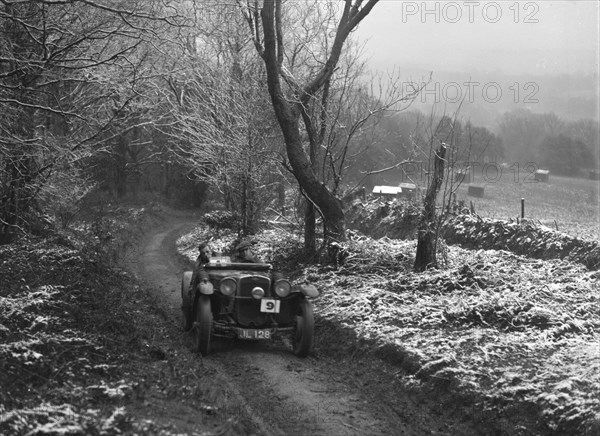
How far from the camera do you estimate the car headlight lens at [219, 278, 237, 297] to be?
383 inches

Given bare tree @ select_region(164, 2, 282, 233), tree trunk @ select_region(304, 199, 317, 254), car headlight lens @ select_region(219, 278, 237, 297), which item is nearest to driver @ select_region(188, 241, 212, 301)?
car headlight lens @ select_region(219, 278, 237, 297)

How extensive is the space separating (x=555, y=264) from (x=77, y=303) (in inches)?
375

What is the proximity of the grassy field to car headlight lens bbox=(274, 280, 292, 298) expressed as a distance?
667 inches

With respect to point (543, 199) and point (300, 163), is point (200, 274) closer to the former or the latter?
point (300, 163)

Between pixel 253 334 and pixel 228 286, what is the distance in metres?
0.85

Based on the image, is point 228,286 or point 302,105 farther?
point 302,105

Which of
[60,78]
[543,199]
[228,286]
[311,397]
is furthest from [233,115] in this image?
[543,199]

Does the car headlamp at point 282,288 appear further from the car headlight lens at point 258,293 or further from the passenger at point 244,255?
the passenger at point 244,255

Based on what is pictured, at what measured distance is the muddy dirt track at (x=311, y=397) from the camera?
713 centimetres

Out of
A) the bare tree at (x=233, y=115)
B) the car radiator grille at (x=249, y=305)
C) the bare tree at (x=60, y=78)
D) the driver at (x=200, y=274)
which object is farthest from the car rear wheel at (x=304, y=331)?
the bare tree at (x=233, y=115)

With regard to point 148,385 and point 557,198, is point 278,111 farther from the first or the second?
point 557,198

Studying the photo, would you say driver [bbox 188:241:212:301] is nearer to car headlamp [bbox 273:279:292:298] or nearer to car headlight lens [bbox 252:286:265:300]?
car headlight lens [bbox 252:286:265:300]

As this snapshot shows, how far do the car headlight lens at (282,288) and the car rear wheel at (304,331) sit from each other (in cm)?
32

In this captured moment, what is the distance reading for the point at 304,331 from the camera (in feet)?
30.9
